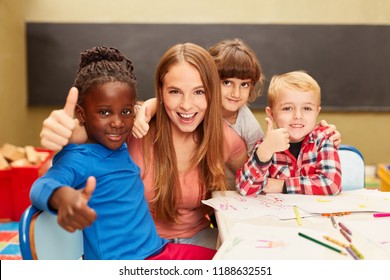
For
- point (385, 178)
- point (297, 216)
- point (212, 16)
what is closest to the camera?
point (297, 216)

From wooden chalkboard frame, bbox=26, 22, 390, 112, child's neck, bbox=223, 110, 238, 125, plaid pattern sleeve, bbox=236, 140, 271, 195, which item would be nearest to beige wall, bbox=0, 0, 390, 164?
wooden chalkboard frame, bbox=26, 22, 390, 112

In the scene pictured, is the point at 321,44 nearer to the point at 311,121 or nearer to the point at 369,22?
the point at 369,22

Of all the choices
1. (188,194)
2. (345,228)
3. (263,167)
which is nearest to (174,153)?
(188,194)

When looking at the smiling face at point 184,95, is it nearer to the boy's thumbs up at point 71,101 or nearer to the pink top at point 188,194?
the pink top at point 188,194

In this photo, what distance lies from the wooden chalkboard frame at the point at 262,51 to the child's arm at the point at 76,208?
2765 mm

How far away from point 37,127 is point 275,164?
8.12 ft

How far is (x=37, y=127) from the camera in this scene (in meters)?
3.46

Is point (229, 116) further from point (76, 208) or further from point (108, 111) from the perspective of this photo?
point (76, 208)

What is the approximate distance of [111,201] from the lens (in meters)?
1.04

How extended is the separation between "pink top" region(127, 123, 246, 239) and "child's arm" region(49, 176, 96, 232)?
0.51 meters

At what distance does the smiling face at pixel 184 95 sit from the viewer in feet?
3.91

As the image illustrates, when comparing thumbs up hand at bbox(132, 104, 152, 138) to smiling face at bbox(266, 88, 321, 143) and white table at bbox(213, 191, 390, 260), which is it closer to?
white table at bbox(213, 191, 390, 260)

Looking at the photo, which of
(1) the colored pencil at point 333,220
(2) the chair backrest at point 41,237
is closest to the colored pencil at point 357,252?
(1) the colored pencil at point 333,220

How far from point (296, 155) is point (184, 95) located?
1.25ft
